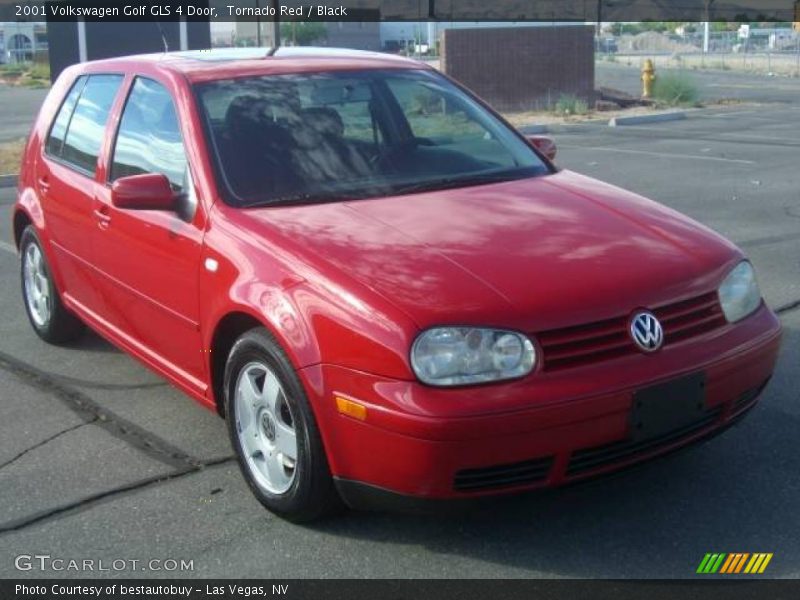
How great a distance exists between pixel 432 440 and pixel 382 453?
21 cm

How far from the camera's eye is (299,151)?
15.5 ft

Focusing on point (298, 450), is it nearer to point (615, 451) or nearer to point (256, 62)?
point (615, 451)

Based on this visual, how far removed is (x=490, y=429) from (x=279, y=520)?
1094mm

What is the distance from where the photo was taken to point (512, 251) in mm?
3895

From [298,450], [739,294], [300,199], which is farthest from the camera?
[300,199]

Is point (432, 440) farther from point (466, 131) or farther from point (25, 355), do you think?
point (25, 355)

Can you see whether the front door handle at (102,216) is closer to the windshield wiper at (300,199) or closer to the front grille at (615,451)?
the windshield wiper at (300,199)

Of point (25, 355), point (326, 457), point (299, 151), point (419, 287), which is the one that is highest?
point (299, 151)

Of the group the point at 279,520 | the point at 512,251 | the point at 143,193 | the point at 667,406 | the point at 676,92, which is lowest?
the point at 279,520

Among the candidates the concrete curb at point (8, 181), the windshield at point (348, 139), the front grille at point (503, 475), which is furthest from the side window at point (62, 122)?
the concrete curb at point (8, 181)

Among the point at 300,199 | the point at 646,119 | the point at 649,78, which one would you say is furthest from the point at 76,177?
the point at 649,78

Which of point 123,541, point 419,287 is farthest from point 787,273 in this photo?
point 123,541

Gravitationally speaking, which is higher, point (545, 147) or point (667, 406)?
point (545, 147)

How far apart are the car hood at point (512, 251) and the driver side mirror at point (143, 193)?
1.53 ft
